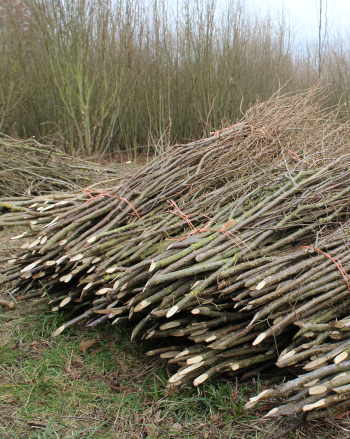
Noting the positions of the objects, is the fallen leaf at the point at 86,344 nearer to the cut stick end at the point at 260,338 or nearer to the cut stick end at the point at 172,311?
the cut stick end at the point at 172,311

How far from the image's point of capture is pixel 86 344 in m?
2.65

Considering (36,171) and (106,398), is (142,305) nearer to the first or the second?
(106,398)

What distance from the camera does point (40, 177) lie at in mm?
4816

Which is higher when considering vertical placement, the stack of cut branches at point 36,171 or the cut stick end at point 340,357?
the stack of cut branches at point 36,171

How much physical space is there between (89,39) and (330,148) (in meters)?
4.39

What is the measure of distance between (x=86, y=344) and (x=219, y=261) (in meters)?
0.86

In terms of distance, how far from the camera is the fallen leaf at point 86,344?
2631 mm

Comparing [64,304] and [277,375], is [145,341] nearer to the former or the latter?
[64,304]

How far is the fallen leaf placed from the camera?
8.63 feet

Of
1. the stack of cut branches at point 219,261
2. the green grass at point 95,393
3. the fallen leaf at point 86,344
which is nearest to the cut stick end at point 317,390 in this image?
the stack of cut branches at point 219,261

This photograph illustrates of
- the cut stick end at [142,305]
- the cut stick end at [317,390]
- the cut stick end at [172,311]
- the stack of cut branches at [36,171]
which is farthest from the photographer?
the stack of cut branches at [36,171]

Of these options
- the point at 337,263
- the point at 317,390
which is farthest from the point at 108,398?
the point at 337,263

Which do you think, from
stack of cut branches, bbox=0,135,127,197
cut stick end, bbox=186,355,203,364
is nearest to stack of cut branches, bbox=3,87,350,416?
cut stick end, bbox=186,355,203,364

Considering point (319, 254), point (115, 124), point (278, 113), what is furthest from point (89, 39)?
point (319, 254)
